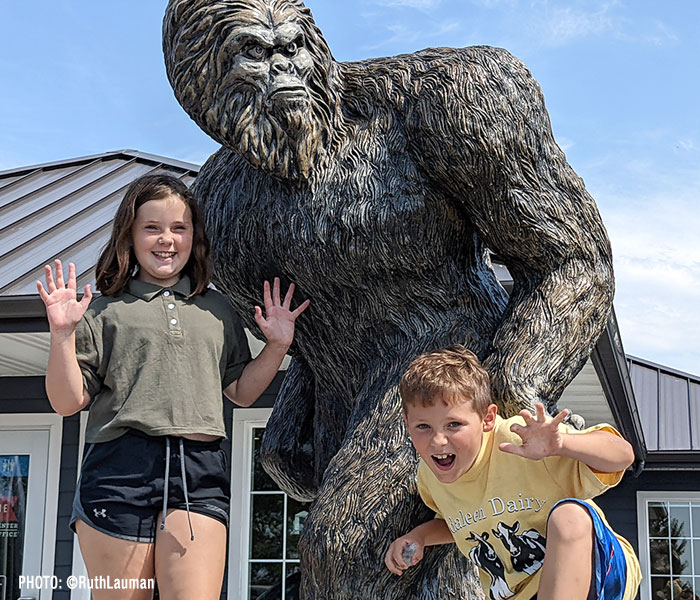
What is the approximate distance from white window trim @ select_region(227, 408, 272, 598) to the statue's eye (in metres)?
5.62

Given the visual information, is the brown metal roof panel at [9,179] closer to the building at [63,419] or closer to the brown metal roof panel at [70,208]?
the building at [63,419]

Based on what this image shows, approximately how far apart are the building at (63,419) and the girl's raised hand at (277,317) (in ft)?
11.5

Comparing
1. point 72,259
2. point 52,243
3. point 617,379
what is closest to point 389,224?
point 72,259

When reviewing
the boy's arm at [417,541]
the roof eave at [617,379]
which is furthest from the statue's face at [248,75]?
the roof eave at [617,379]

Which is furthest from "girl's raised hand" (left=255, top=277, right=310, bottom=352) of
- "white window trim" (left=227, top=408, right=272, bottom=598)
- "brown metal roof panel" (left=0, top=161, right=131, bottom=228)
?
"brown metal roof panel" (left=0, top=161, right=131, bottom=228)

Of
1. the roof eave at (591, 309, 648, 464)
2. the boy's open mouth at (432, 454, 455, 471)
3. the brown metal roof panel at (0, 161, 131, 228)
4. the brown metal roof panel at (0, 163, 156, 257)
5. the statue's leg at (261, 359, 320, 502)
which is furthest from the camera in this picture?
the brown metal roof panel at (0, 161, 131, 228)

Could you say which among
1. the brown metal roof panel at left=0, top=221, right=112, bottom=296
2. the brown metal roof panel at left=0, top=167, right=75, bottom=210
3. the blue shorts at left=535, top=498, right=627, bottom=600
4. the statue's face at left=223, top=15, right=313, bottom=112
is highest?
the brown metal roof panel at left=0, top=167, right=75, bottom=210

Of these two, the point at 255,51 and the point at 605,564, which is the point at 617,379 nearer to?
the point at 605,564

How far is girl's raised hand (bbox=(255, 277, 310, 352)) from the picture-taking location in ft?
7.14

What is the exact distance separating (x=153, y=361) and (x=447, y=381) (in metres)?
0.67

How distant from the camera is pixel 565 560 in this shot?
6.05 ft

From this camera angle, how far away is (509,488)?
199 centimetres

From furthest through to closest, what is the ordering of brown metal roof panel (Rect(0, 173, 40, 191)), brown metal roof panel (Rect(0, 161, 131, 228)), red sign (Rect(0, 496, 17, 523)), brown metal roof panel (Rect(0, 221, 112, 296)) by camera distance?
brown metal roof panel (Rect(0, 173, 40, 191)) → red sign (Rect(0, 496, 17, 523)) → brown metal roof panel (Rect(0, 161, 131, 228)) → brown metal roof panel (Rect(0, 221, 112, 296))

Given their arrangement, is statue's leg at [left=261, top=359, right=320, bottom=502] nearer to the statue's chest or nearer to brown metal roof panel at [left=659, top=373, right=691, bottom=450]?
the statue's chest
